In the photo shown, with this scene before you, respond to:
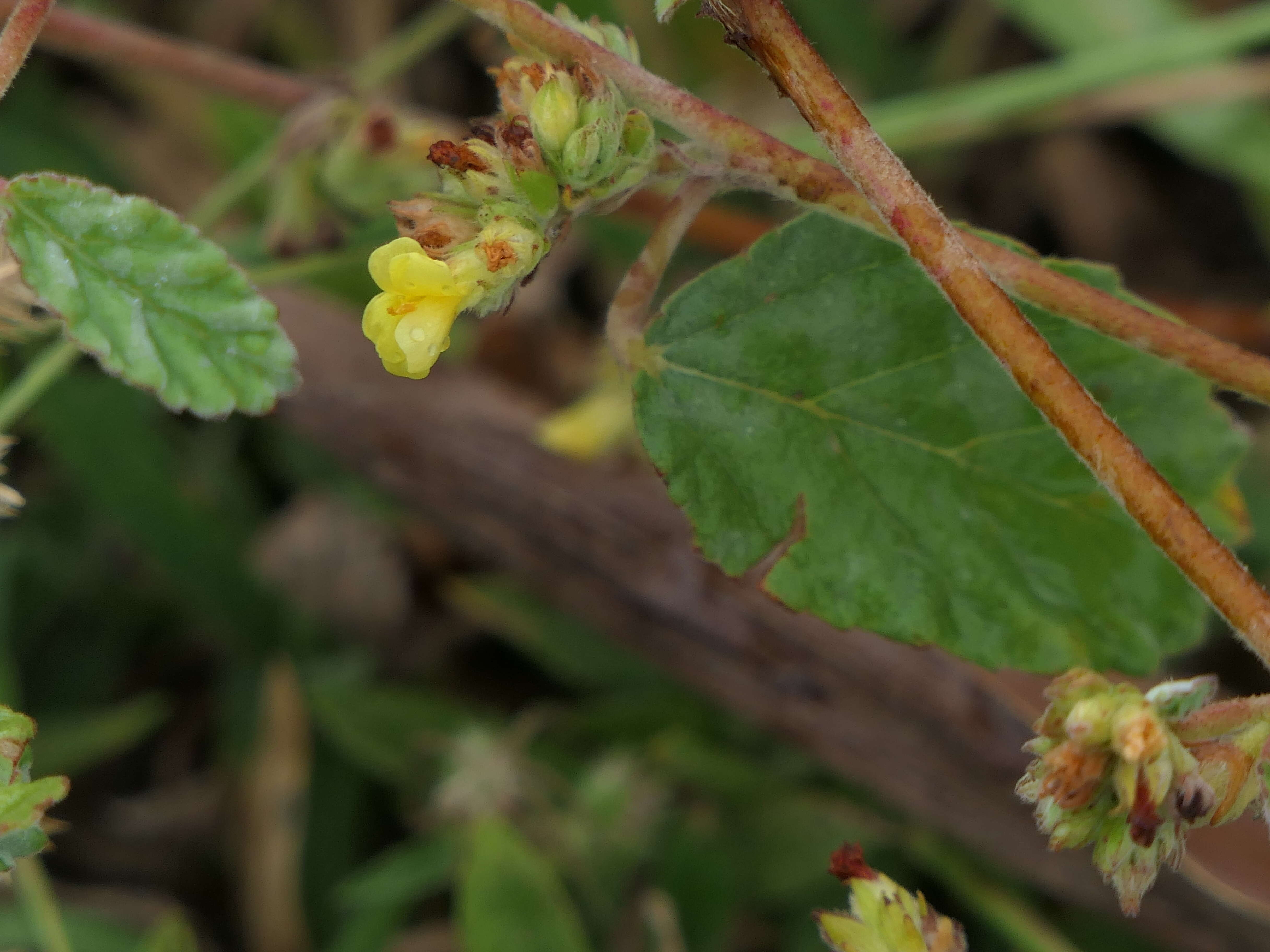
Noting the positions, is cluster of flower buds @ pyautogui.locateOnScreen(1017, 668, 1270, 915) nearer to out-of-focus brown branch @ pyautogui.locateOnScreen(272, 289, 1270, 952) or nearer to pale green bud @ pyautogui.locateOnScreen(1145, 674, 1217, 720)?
pale green bud @ pyautogui.locateOnScreen(1145, 674, 1217, 720)

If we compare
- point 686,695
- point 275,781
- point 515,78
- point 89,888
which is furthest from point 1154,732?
point 89,888

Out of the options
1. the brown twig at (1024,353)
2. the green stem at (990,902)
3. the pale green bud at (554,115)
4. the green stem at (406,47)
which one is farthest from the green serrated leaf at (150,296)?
the green stem at (990,902)

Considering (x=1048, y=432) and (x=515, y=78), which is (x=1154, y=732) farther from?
(x=515, y=78)

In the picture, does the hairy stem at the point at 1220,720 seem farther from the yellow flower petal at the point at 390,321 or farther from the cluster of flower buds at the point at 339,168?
the cluster of flower buds at the point at 339,168

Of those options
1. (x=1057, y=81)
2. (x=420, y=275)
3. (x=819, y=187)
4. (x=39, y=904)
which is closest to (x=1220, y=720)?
(x=819, y=187)

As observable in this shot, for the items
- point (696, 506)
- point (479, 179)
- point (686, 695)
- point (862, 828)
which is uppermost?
point (479, 179)

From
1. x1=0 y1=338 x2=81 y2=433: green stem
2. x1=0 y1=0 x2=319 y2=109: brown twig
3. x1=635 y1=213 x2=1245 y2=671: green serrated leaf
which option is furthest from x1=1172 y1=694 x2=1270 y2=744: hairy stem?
x1=0 y1=0 x2=319 y2=109: brown twig
